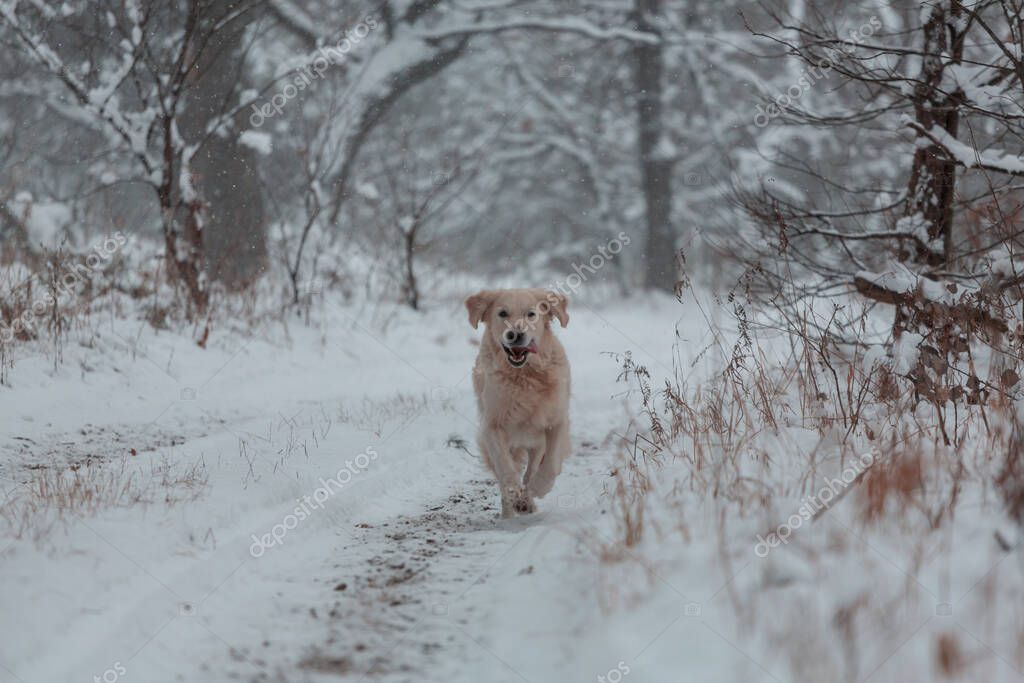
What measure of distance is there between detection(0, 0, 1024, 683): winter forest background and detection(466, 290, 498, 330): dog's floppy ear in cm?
105

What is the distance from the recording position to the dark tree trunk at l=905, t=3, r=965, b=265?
Answer: 222 inches

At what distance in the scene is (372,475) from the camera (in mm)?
5117

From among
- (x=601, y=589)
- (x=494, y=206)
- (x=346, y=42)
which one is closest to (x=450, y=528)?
(x=601, y=589)

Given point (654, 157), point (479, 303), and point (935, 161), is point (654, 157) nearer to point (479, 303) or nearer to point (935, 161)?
point (935, 161)

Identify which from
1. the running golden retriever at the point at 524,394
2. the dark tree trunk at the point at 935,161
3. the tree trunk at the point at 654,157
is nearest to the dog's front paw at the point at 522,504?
the running golden retriever at the point at 524,394

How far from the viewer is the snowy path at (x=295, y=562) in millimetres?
2688

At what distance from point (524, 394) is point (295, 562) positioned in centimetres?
192

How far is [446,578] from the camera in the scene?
11.4 feet

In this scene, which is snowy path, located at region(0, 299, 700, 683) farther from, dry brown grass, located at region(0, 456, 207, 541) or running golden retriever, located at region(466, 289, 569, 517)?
running golden retriever, located at region(466, 289, 569, 517)

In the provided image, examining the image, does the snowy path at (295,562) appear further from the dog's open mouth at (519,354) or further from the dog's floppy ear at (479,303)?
the dog's floppy ear at (479,303)

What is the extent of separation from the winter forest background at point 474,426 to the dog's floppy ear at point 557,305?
64 centimetres

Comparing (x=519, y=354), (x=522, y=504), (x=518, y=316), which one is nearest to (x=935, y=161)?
(x=518, y=316)

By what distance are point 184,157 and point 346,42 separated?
3.44 m

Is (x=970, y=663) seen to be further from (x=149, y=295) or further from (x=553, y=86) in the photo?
(x=553, y=86)
